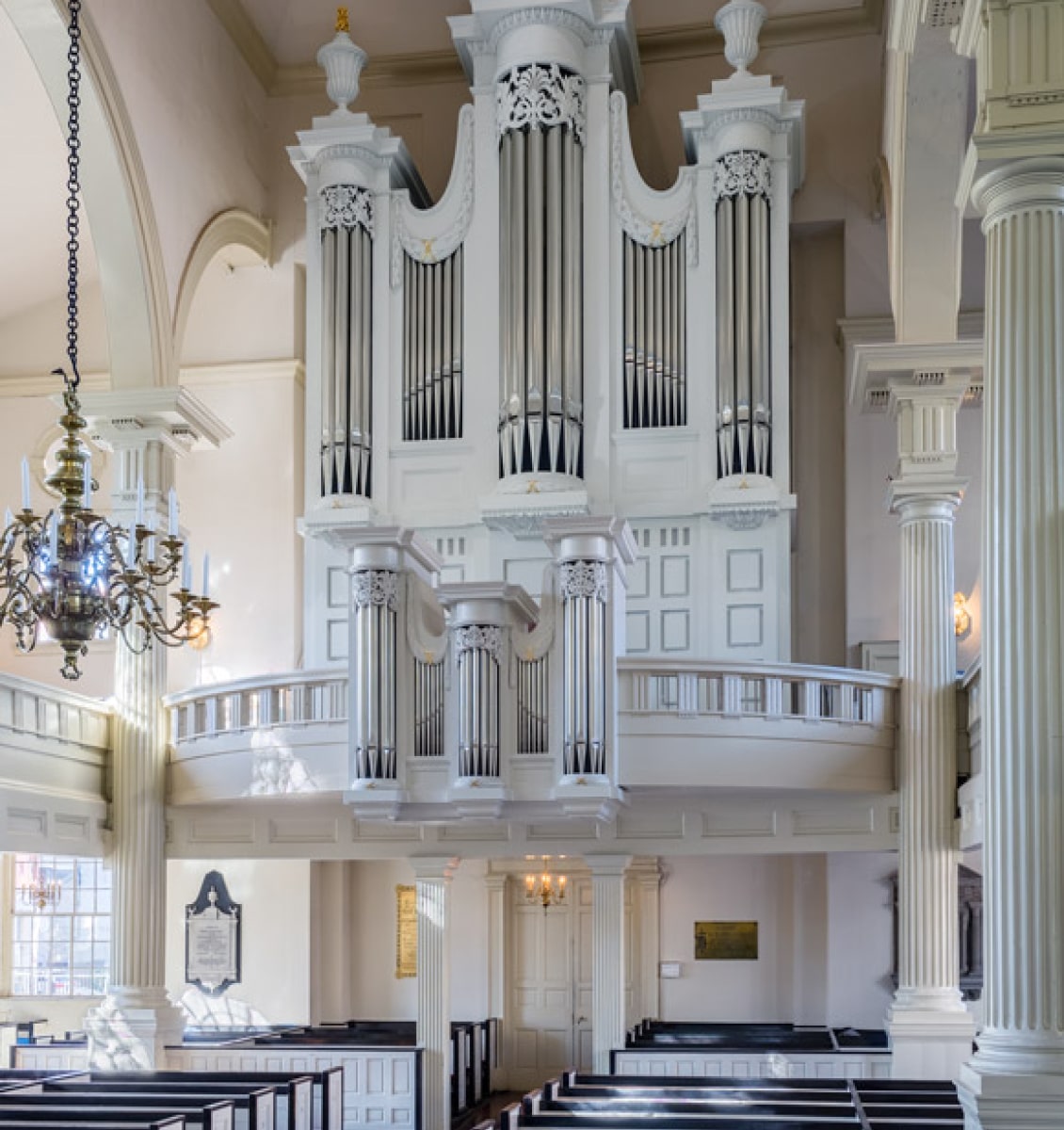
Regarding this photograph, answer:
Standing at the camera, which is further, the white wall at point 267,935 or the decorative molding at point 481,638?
the white wall at point 267,935

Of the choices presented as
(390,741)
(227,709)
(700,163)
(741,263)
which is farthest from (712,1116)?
(700,163)

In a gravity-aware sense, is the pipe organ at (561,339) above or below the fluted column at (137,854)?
above

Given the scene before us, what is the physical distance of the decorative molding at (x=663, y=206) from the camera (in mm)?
15742

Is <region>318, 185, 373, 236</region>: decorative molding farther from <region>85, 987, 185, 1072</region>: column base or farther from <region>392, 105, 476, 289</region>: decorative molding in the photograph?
<region>85, 987, 185, 1072</region>: column base

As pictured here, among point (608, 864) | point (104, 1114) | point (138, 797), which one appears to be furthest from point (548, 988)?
point (104, 1114)

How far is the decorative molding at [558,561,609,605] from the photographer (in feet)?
42.1

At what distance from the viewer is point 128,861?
15234 mm

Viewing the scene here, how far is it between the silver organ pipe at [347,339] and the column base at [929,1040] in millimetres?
6449

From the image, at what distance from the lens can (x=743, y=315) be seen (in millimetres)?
15320

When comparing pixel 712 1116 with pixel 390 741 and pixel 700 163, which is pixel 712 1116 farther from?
pixel 700 163

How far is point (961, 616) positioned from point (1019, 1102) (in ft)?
35.6

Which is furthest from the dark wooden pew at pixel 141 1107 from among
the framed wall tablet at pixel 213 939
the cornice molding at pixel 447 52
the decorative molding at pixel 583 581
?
the cornice molding at pixel 447 52

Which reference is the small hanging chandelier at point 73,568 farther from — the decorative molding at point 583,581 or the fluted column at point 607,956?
the fluted column at point 607,956

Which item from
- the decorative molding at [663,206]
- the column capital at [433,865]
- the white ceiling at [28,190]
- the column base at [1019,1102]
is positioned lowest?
the column base at [1019,1102]
